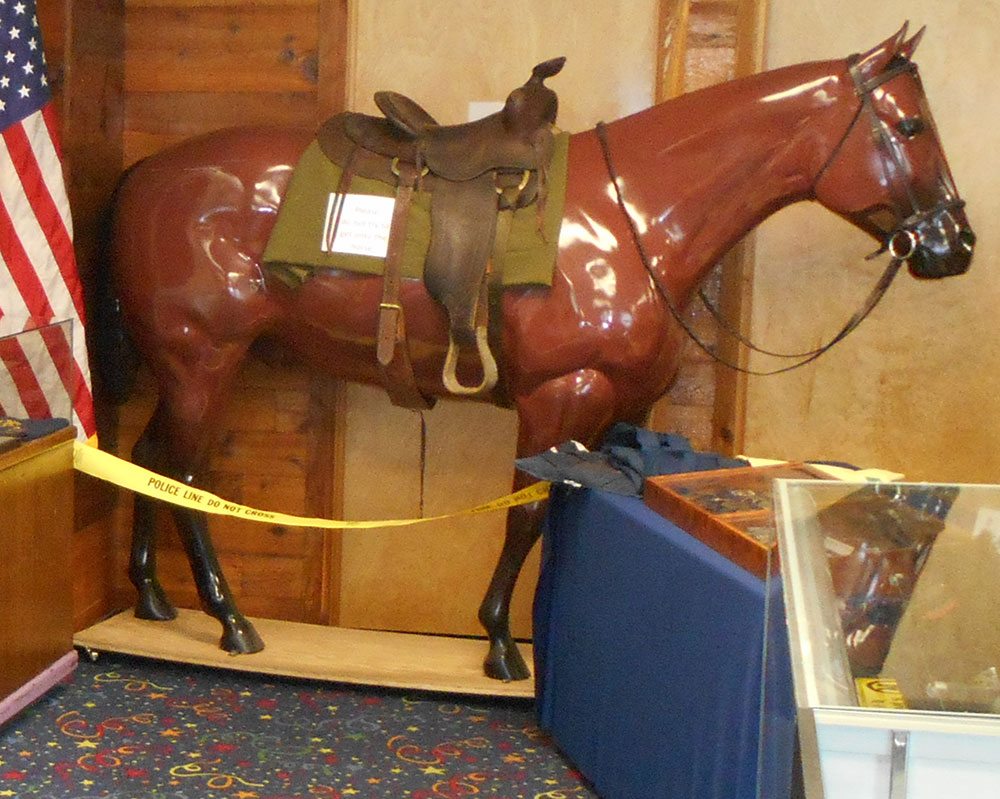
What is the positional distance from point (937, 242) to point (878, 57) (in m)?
0.47

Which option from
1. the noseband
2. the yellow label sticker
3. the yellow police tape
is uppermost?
the noseband

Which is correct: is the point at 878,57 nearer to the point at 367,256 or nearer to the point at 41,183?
the point at 367,256

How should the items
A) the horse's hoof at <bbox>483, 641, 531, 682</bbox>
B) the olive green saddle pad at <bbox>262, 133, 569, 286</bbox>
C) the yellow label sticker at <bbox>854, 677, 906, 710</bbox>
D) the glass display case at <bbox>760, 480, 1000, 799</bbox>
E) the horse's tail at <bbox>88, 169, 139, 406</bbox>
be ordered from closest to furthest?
the glass display case at <bbox>760, 480, 1000, 799</bbox> → the yellow label sticker at <bbox>854, 677, 906, 710</bbox> → the olive green saddle pad at <bbox>262, 133, 569, 286</bbox> → the horse's hoof at <bbox>483, 641, 531, 682</bbox> → the horse's tail at <bbox>88, 169, 139, 406</bbox>

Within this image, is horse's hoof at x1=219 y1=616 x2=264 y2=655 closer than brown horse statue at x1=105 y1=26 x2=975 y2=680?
No

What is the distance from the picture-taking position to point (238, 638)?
3.46 m

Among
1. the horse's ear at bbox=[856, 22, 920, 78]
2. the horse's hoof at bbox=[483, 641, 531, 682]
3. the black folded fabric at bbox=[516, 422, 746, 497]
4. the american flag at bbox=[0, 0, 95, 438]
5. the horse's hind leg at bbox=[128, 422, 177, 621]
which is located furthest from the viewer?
the horse's hind leg at bbox=[128, 422, 177, 621]

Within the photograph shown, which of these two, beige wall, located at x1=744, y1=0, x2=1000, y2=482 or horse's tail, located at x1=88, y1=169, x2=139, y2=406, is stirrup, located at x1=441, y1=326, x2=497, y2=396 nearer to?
beige wall, located at x1=744, y1=0, x2=1000, y2=482

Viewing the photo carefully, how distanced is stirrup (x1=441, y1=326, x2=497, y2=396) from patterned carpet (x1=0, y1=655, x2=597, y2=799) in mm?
888

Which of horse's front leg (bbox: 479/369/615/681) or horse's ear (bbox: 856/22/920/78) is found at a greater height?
horse's ear (bbox: 856/22/920/78)

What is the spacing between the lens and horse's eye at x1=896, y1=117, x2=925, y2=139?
2893 millimetres

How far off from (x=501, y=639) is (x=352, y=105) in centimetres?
166

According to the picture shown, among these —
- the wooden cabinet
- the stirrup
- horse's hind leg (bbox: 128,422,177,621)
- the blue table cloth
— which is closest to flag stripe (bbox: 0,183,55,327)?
the wooden cabinet

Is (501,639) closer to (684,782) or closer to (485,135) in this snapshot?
(684,782)

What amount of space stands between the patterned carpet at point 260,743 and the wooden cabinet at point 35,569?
117mm
